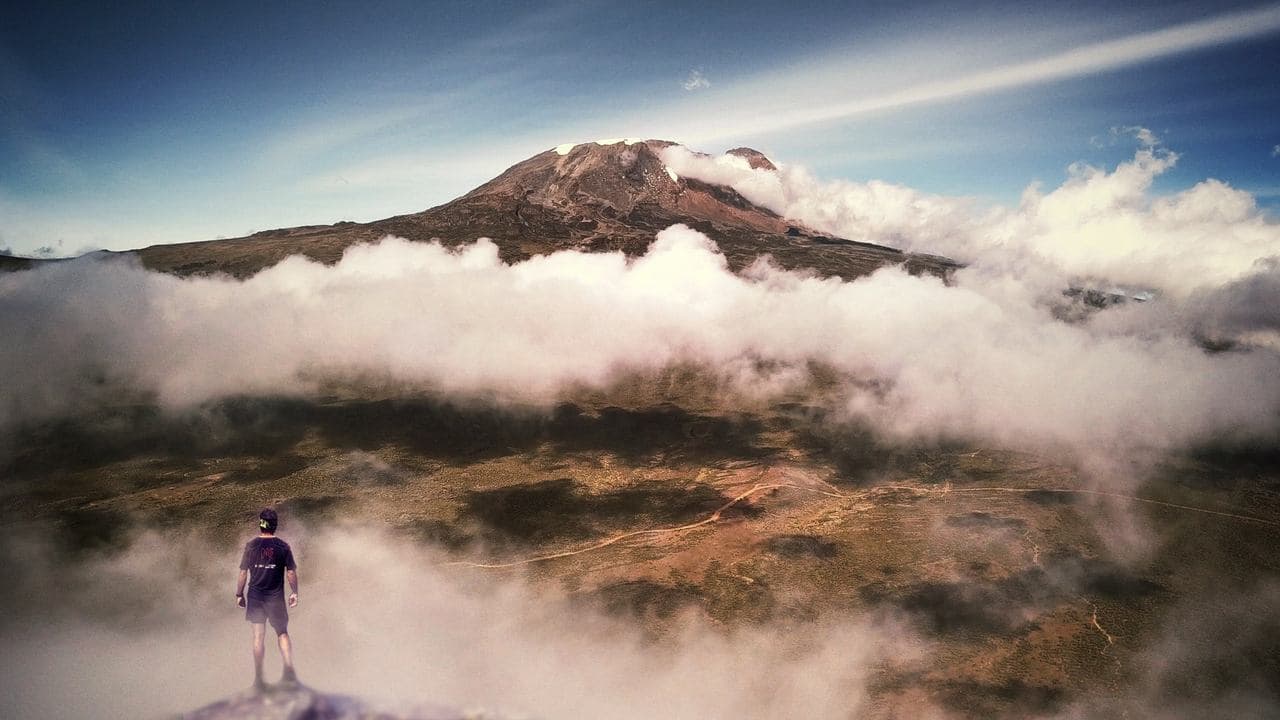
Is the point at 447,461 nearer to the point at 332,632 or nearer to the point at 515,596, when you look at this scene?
the point at 515,596

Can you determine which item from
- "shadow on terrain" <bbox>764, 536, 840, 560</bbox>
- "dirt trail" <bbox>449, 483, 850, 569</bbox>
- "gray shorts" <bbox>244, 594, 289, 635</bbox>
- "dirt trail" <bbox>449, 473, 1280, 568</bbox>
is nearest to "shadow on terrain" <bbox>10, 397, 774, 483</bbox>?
"dirt trail" <bbox>449, 483, 850, 569</bbox>

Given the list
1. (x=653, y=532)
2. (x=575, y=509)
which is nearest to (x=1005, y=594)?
(x=653, y=532)

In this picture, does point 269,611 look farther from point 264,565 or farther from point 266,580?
point 264,565

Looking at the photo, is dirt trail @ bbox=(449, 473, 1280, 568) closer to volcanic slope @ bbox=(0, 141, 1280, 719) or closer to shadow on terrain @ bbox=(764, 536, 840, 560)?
volcanic slope @ bbox=(0, 141, 1280, 719)

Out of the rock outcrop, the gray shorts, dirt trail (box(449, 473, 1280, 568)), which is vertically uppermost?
the gray shorts

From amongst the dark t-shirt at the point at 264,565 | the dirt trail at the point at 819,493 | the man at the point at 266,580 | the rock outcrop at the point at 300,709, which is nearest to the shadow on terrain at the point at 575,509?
the dirt trail at the point at 819,493

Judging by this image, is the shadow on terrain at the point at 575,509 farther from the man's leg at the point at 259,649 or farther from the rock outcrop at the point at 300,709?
the rock outcrop at the point at 300,709

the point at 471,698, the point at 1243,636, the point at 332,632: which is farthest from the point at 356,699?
the point at 1243,636
